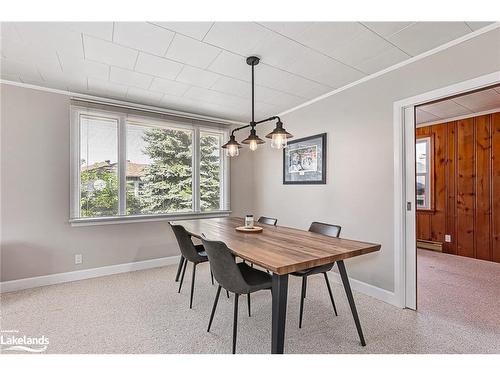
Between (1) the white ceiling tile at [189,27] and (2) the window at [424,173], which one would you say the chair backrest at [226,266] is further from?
(2) the window at [424,173]

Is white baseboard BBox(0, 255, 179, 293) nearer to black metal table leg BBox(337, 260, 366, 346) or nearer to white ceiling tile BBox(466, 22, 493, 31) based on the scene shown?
black metal table leg BBox(337, 260, 366, 346)

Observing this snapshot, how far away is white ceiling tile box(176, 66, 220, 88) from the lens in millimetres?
Answer: 2520

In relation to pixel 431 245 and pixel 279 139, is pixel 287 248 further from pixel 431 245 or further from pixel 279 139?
pixel 431 245

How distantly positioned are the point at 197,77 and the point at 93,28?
39.6 inches

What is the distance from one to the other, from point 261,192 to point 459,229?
3329 mm

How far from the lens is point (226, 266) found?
1.62m

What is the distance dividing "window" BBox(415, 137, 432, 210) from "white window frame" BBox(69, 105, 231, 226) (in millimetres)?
3576

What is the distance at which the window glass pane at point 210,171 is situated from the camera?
4035 mm

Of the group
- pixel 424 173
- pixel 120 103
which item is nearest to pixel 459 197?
pixel 424 173

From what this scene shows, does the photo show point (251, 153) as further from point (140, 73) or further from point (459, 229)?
point (459, 229)

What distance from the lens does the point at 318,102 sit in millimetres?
3318

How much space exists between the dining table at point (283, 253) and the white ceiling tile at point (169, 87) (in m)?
1.67
